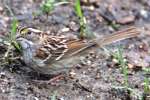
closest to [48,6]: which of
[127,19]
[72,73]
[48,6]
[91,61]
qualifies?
[48,6]

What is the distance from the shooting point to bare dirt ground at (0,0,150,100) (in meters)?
5.46

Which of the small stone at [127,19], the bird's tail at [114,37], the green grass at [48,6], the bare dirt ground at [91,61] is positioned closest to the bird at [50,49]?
the bird's tail at [114,37]

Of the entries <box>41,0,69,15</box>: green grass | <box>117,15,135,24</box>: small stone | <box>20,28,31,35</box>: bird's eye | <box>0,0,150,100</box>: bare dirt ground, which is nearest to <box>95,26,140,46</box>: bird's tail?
<box>0,0,150,100</box>: bare dirt ground

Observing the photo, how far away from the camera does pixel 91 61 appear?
6188 mm

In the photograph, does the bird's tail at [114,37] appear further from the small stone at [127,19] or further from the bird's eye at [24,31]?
the small stone at [127,19]

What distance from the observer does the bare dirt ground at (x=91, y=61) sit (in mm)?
5465

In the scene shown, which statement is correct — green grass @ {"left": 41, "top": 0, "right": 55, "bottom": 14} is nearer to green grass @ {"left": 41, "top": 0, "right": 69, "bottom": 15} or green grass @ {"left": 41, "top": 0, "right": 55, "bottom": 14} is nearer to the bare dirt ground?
green grass @ {"left": 41, "top": 0, "right": 69, "bottom": 15}

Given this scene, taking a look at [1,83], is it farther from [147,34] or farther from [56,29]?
[147,34]

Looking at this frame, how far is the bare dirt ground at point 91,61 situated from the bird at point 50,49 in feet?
0.60

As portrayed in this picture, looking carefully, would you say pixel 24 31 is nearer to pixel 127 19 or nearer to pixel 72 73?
pixel 72 73

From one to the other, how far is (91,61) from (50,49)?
0.70 meters

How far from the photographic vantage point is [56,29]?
21.9 ft

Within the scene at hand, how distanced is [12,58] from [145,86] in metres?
1.40

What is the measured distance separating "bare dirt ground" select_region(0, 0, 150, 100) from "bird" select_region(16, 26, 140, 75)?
0.60ft
